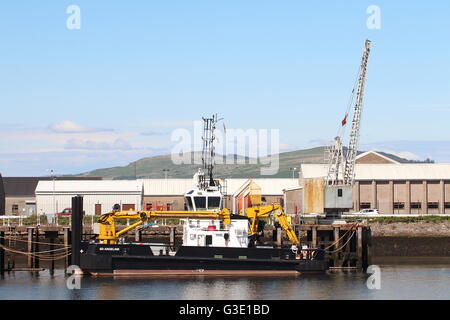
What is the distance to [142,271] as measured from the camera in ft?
164

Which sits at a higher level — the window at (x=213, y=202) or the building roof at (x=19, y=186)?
the building roof at (x=19, y=186)

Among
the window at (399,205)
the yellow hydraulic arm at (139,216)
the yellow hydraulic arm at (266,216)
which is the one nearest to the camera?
the yellow hydraulic arm at (139,216)

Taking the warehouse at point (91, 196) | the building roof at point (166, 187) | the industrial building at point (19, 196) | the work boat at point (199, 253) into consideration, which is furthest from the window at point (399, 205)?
the work boat at point (199, 253)

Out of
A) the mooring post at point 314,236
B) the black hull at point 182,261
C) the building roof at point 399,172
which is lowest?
the black hull at point 182,261

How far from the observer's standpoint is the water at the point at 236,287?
143 feet

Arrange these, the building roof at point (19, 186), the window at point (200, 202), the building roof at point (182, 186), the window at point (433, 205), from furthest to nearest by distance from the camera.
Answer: the building roof at point (19, 186) < the building roof at point (182, 186) < the window at point (433, 205) < the window at point (200, 202)

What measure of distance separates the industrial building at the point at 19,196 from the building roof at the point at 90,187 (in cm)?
331

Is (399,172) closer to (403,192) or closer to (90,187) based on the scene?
(403,192)

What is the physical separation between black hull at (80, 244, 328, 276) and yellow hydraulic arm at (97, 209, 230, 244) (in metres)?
1.27

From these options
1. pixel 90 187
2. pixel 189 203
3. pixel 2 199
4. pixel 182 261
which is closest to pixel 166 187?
pixel 90 187

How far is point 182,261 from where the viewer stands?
5016 cm

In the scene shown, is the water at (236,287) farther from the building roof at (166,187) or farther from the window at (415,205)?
the building roof at (166,187)

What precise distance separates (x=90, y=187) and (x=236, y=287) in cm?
5378

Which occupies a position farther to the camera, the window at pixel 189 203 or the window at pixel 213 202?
the window at pixel 189 203
